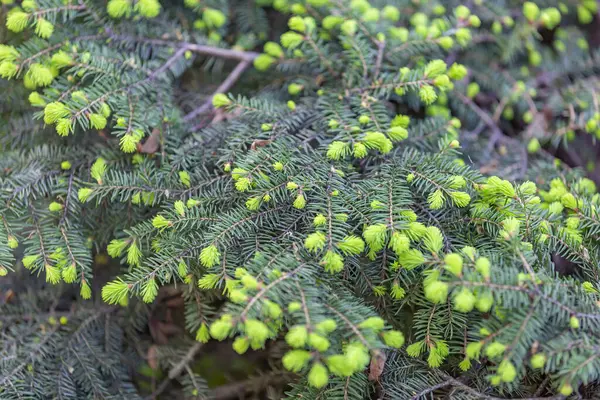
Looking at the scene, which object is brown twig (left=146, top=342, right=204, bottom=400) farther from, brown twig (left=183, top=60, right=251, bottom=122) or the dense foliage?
brown twig (left=183, top=60, right=251, bottom=122)

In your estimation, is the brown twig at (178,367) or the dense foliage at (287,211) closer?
the dense foliage at (287,211)

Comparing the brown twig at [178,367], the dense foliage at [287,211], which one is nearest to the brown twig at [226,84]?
the dense foliage at [287,211]

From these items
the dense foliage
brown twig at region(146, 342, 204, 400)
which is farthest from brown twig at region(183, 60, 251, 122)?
brown twig at region(146, 342, 204, 400)

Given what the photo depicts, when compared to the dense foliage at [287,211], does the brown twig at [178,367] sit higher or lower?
lower

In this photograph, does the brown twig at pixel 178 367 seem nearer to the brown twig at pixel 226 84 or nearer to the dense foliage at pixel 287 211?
the dense foliage at pixel 287 211

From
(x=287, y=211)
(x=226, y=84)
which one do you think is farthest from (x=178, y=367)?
(x=226, y=84)

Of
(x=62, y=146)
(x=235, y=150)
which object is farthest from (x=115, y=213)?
(x=235, y=150)

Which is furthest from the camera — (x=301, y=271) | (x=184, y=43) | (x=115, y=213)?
(x=184, y=43)

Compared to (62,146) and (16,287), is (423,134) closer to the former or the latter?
(62,146)
